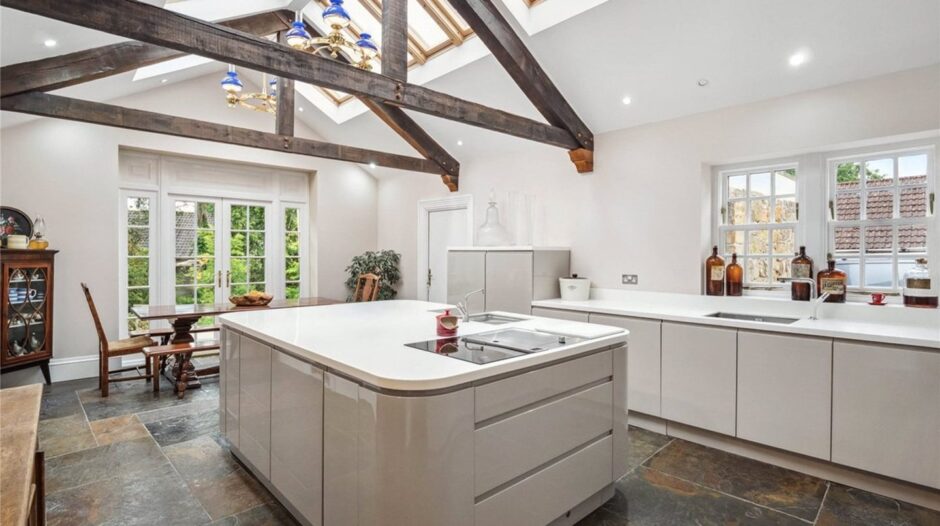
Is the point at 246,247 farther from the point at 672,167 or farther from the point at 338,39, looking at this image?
the point at 672,167

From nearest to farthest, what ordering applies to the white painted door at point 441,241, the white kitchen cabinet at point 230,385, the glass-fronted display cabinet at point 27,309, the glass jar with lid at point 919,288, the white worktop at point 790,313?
1. the white worktop at point 790,313
2. the white kitchen cabinet at point 230,385
3. the glass jar with lid at point 919,288
4. the glass-fronted display cabinet at point 27,309
5. the white painted door at point 441,241

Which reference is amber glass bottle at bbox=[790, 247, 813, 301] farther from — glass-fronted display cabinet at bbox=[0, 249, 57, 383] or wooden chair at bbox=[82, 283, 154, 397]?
glass-fronted display cabinet at bbox=[0, 249, 57, 383]

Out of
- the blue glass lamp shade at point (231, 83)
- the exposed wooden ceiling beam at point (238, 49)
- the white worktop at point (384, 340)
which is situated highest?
the blue glass lamp shade at point (231, 83)

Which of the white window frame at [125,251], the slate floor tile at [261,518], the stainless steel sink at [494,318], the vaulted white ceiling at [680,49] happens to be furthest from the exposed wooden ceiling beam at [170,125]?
the slate floor tile at [261,518]

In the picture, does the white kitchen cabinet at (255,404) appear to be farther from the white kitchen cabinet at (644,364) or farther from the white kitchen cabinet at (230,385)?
the white kitchen cabinet at (644,364)

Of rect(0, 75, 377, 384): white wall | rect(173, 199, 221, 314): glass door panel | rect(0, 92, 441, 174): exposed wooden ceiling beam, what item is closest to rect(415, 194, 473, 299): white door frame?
rect(0, 92, 441, 174): exposed wooden ceiling beam

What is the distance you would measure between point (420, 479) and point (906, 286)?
319 cm

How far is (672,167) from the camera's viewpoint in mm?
3793

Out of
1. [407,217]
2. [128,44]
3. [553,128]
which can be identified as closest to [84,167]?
[128,44]

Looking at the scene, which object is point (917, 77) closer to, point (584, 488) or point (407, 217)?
point (584, 488)

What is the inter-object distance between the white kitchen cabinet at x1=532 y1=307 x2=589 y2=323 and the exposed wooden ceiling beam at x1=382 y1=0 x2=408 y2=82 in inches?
83.4

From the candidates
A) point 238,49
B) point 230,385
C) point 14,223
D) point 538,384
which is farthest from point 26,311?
point 538,384

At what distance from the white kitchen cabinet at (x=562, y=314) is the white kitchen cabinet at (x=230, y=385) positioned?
234cm

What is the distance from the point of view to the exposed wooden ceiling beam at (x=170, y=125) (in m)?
3.39
